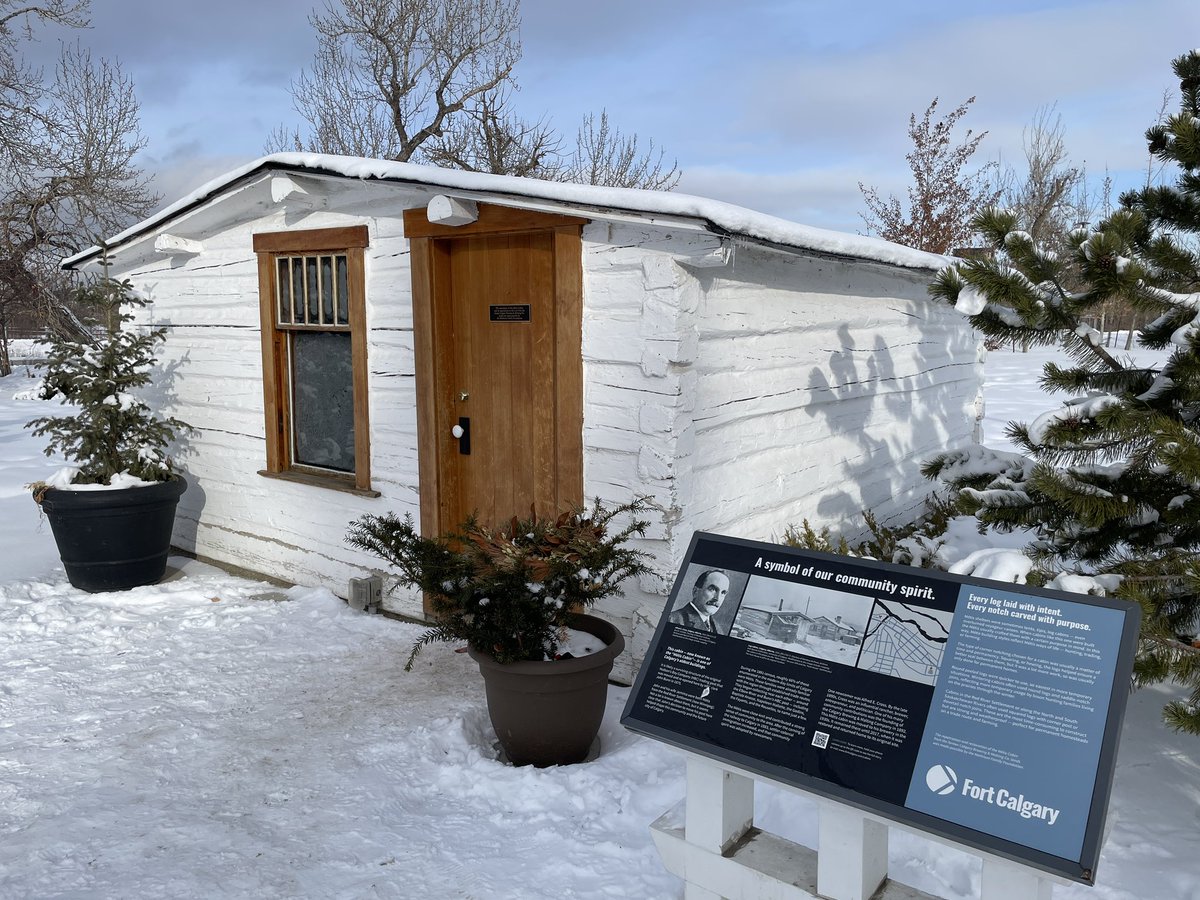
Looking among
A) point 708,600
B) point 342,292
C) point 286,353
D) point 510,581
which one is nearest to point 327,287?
point 342,292

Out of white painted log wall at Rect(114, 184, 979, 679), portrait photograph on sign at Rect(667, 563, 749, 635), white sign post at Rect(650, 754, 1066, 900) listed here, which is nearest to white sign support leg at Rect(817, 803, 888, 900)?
white sign post at Rect(650, 754, 1066, 900)

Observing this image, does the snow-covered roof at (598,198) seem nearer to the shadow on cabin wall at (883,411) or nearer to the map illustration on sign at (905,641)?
the shadow on cabin wall at (883,411)

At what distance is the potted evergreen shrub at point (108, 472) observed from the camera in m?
6.39

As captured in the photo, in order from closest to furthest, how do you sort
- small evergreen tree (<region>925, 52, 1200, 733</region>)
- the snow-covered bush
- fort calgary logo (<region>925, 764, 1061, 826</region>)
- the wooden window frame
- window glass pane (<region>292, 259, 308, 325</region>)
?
1. fort calgary logo (<region>925, 764, 1061, 826</region>)
2. small evergreen tree (<region>925, 52, 1200, 733</region>)
3. the snow-covered bush
4. the wooden window frame
5. window glass pane (<region>292, 259, 308, 325</region>)

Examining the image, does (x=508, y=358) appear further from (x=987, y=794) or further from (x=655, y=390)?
(x=987, y=794)

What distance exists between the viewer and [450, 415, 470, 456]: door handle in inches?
Answer: 221

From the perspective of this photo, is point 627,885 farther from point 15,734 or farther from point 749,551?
point 15,734

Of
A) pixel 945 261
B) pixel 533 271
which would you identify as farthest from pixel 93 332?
pixel 945 261

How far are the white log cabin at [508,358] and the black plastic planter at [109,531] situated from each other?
0.69m

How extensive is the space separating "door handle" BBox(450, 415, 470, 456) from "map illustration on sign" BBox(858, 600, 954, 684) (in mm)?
3552

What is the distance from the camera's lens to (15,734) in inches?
172

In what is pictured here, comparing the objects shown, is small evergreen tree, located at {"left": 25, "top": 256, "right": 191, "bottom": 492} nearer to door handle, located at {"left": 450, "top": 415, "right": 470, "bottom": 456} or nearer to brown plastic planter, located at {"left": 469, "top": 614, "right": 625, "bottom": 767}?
door handle, located at {"left": 450, "top": 415, "right": 470, "bottom": 456}

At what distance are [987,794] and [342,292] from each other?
17.1ft

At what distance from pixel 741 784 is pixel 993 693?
84 cm
